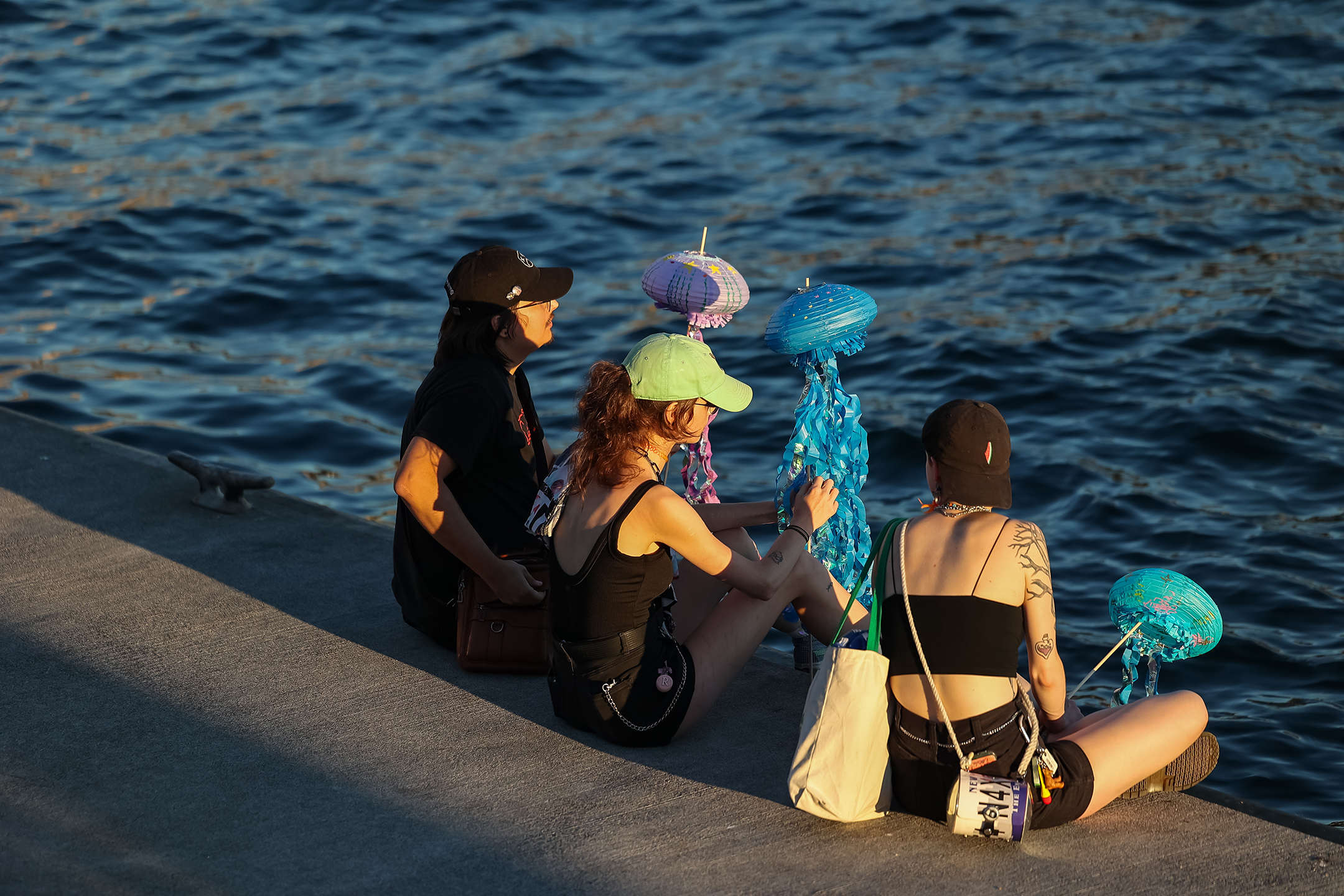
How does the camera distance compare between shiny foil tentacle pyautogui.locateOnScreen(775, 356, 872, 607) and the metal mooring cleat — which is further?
the metal mooring cleat

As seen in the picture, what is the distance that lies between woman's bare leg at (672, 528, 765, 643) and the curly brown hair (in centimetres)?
60

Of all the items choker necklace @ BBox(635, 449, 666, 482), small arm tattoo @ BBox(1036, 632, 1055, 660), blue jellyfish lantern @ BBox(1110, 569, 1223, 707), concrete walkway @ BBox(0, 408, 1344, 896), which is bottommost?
concrete walkway @ BBox(0, 408, 1344, 896)

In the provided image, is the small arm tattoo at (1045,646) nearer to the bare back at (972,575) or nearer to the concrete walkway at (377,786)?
the bare back at (972,575)

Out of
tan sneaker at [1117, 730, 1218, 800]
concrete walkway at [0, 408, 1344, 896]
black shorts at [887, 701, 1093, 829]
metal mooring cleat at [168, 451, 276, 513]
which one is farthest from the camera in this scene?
metal mooring cleat at [168, 451, 276, 513]

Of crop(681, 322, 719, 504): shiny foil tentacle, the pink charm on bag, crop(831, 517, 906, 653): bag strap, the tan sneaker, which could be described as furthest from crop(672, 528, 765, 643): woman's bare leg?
the tan sneaker

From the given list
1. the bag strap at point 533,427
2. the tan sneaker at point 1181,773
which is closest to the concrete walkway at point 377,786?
the tan sneaker at point 1181,773

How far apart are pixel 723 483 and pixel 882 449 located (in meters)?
1.03

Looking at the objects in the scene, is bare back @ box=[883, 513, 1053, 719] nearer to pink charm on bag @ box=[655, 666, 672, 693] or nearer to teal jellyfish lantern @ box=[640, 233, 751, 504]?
pink charm on bag @ box=[655, 666, 672, 693]

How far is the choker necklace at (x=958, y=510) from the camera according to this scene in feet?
11.8

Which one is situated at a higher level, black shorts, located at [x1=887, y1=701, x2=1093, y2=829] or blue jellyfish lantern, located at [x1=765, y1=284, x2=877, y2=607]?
blue jellyfish lantern, located at [x1=765, y1=284, x2=877, y2=607]

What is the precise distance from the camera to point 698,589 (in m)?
4.52

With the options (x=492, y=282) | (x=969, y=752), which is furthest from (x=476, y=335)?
(x=969, y=752)

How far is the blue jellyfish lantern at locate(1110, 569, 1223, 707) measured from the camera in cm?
399

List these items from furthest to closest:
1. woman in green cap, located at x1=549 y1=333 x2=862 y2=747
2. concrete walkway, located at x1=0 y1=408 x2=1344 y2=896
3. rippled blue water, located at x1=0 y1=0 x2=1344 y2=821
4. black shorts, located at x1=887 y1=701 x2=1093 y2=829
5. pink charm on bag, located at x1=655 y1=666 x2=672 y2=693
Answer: rippled blue water, located at x1=0 y1=0 x2=1344 y2=821, pink charm on bag, located at x1=655 y1=666 x2=672 y2=693, woman in green cap, located at x1=549 y1=333 x2=862 y2=747, black shorts, located at x1=887 y1=701 x2=1093 y2=829, concrete walkway, located at x1=0 y1=408 x2=1344 y2=896
